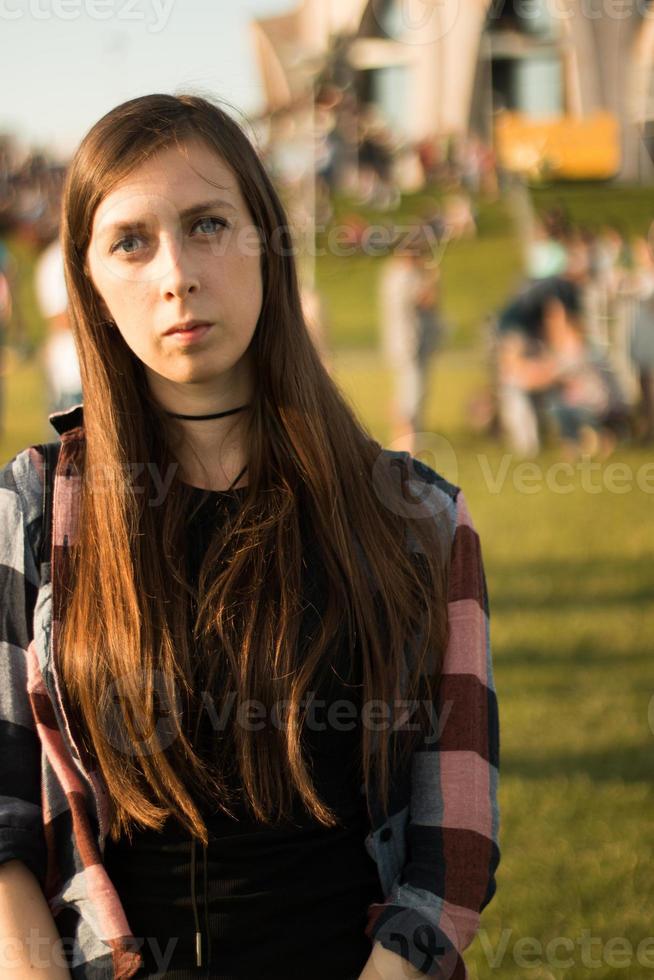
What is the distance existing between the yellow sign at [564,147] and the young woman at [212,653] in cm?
1948

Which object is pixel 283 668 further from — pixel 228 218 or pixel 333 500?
pixel 228 218

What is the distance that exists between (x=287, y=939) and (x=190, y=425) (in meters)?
0.75

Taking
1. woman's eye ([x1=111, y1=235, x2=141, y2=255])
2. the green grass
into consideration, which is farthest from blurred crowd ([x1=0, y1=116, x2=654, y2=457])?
woman's eye ([x1=111, y1=235, x2=141, y2=255])

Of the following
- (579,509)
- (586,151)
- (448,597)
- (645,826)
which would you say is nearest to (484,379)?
(579,509)

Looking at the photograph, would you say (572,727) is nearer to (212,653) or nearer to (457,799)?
(457,799)

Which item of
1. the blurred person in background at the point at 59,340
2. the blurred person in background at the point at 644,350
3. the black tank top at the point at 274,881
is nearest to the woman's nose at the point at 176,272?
the black tank top at the point at 274,881

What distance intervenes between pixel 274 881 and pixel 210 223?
3.02ft

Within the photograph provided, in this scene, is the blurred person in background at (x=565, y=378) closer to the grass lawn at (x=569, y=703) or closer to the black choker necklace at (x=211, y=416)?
the grass lawn at (x=569, y=703)

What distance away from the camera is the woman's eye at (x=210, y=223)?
1.61 metres

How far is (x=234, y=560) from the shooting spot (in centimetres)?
162

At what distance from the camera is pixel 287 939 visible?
5.18 ft

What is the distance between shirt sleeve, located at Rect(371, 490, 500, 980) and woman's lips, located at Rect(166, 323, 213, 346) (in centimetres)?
47

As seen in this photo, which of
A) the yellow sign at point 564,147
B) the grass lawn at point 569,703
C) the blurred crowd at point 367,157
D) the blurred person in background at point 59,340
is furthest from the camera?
the blurred crowd at point 367,157

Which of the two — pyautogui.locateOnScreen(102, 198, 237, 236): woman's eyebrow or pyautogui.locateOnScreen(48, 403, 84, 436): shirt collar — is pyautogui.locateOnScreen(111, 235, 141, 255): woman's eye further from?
pyautogui.locateOnScreen(48, 403, 84, 436): shirt collar
